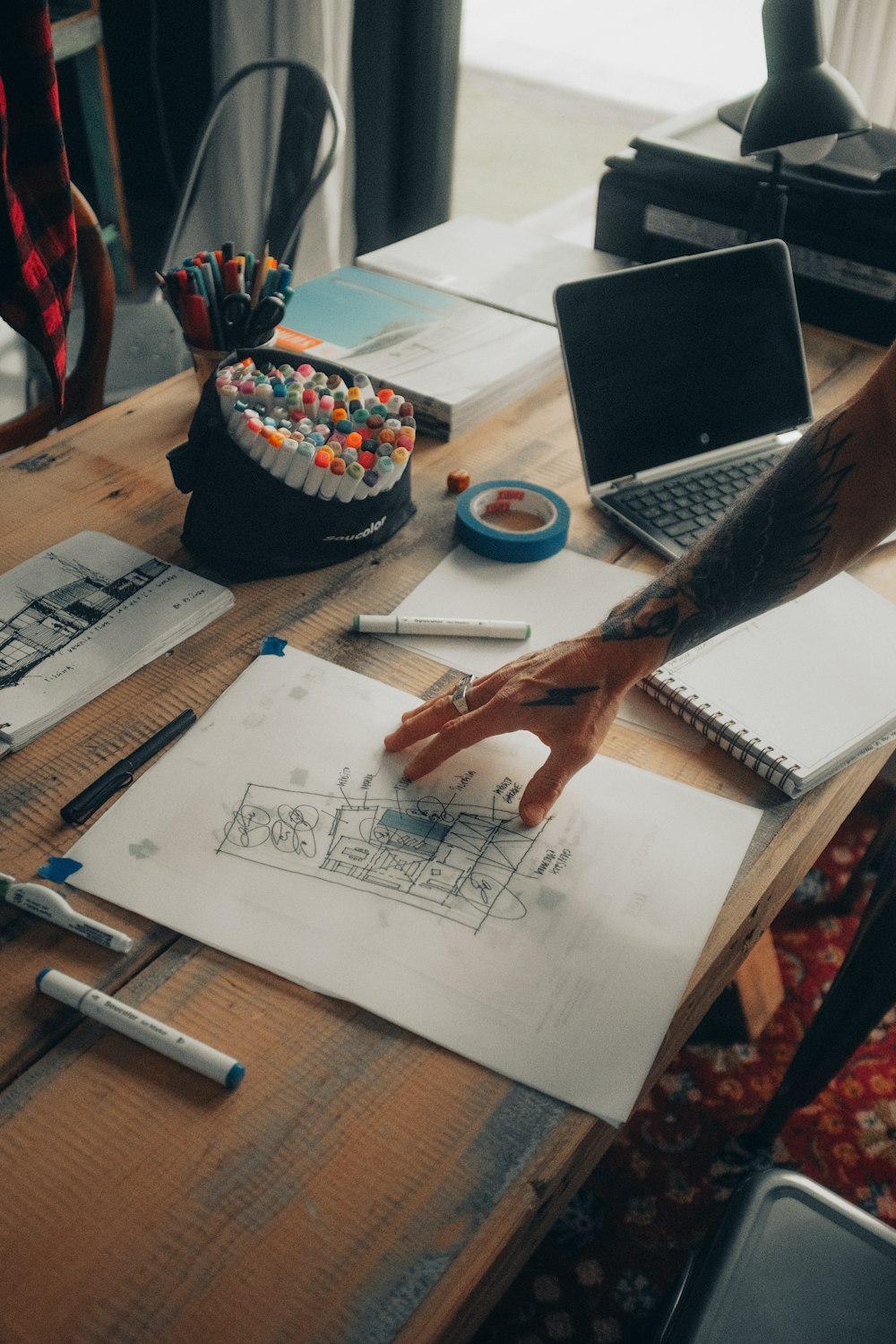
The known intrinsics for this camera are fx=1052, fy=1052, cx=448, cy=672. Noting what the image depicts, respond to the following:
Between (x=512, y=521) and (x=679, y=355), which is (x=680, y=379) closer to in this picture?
(x=679, y=355)

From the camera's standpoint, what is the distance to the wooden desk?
19.5 inches

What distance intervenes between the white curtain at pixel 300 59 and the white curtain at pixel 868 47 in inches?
40.5

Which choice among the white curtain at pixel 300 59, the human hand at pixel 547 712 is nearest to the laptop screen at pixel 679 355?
the human hand at pixel 547 712

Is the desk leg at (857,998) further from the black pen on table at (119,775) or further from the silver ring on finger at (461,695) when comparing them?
the black pen on table at (119,775)

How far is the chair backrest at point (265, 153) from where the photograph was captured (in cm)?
169

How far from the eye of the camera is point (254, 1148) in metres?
0.55

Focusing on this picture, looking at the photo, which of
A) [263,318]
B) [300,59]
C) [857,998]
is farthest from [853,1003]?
[300,59]

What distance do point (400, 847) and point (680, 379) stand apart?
2.12ft

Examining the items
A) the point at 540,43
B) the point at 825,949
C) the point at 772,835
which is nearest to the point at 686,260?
the point at 772,835

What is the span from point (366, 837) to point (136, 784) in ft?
0.57

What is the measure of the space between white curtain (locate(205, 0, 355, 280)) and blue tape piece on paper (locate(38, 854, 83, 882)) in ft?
6.67

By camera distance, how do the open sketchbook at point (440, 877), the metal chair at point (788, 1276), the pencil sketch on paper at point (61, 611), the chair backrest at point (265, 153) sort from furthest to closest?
the chair backrest at point (265, 153) < the pencil sketch on paper at point (61, 611) < the metal chair at point (788, 1276) < the open sketchbook at point (440, 877)

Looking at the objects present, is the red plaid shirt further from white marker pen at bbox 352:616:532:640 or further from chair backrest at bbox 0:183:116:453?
white marker pen at bbox 352:616:532:640

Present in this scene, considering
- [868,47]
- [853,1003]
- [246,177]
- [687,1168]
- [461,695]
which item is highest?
[868,47]
